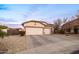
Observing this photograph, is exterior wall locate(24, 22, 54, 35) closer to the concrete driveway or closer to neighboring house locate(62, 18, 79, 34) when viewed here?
the concrete driveway

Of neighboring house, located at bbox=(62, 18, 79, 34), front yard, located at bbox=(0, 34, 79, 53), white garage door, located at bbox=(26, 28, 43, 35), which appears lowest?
front yard, located at bbox=(0, 34, 79, 53)

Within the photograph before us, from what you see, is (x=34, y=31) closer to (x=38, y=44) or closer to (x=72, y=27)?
(x=38, y=44)

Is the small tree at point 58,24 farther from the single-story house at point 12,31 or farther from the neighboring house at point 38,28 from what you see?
the single-story house at point 12,31

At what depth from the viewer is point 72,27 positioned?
2836 millimetres

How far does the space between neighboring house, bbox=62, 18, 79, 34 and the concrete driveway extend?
6 cm

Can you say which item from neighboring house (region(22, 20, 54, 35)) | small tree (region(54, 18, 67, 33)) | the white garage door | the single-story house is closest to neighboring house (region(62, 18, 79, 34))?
small tree (region(54, 18, 67, 33))

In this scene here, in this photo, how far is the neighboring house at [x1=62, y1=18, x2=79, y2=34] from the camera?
281cm

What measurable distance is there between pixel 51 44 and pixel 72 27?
0.97 ft

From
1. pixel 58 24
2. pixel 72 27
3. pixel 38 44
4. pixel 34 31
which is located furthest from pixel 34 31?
pixel 72 27

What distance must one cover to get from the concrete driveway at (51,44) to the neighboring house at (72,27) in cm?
6

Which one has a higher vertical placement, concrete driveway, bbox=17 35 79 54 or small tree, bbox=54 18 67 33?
small tree, bbox=54 18 67 33
